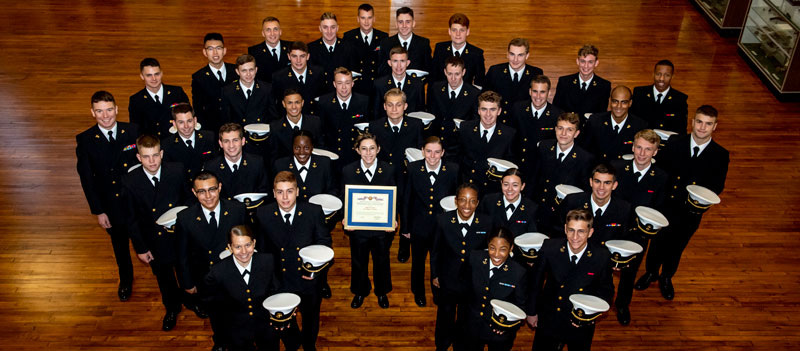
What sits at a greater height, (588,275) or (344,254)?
(588,275)

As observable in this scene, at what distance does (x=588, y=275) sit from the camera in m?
4.97

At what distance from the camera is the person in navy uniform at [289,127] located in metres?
6.46

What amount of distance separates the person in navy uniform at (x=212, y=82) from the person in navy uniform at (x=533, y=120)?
2.87 m

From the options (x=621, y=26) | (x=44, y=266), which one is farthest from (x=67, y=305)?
(x=621, y=26)

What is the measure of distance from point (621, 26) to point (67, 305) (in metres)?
10.1

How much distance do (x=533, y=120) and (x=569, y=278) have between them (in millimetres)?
2119

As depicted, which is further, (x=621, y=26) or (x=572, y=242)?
(x=621, y=26)

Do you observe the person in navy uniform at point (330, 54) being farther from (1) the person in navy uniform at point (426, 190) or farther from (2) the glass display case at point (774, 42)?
(2) the glass display case at point (774, 42)

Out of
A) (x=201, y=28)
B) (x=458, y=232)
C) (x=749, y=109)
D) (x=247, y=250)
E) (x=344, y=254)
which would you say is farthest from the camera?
(x=201, y=28)

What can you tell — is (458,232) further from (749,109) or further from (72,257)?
(749,109)

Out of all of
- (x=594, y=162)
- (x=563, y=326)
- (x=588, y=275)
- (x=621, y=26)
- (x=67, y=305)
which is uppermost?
(x=621, y=26)

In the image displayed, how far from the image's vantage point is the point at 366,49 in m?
8.33

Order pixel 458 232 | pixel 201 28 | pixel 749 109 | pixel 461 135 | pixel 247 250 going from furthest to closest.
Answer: pixel 201 28 → pixel 749 109 → pixel 461 135 → pixel 458 232 → pixel 247 250

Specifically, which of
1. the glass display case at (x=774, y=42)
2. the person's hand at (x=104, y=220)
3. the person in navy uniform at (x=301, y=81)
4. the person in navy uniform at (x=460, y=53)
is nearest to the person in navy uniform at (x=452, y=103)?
the person in navy uniform at (x=460, y=53)
